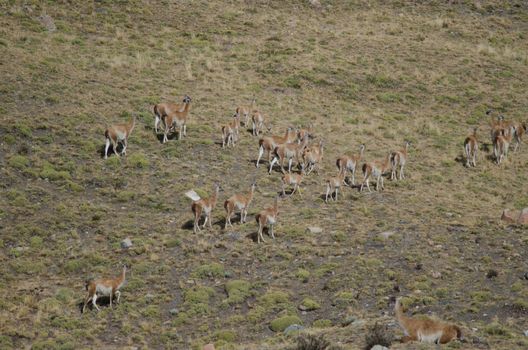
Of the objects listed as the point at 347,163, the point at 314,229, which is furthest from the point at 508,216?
the point at 314,229

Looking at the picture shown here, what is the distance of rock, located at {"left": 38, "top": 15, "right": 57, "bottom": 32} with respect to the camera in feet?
148

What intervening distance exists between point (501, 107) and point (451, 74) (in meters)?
5.62

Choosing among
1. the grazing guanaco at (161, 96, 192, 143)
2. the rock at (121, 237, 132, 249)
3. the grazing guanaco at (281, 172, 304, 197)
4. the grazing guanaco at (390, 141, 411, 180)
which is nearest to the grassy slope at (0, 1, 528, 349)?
the rock at (121, 237, 132, 249)

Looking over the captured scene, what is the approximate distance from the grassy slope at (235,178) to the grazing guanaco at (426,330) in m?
1.19

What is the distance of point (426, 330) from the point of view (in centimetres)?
1471

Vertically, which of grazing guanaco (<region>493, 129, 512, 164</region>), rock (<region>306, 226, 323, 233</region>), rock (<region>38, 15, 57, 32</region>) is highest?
rock (<region>38, 15, 57, 32</region>)

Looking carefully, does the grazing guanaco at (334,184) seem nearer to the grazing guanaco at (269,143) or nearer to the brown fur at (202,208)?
the grazing guanaco at (269,143)

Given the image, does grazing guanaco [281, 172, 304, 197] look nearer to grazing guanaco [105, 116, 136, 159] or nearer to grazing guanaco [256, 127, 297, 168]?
grazing guanaco [256, 127, 297, 168]

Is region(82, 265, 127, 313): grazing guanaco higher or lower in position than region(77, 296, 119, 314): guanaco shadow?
higher

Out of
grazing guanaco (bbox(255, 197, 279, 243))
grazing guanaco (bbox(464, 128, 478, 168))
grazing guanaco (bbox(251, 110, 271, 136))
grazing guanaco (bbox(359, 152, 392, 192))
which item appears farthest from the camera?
grazing guanaco (bbox(251, 110, 271, 136))

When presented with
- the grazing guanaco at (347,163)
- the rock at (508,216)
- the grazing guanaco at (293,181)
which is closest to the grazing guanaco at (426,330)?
the rock at (508,216)

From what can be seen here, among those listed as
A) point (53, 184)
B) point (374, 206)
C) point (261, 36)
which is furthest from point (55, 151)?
point (261, 36)

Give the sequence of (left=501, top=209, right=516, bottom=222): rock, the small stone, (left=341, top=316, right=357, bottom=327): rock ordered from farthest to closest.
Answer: (left=501, top=209, right=516, bottom=222): rock → the small stone → (left=341, top=316, right=357, bottom=327): rock

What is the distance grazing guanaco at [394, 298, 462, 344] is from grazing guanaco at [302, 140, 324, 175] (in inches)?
572
